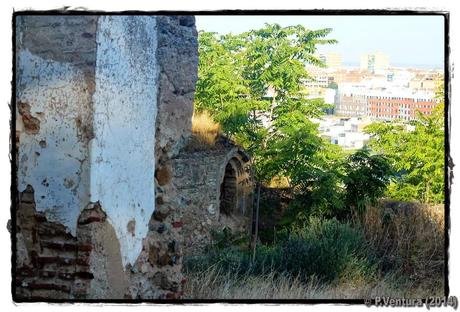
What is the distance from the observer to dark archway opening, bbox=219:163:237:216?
13.6m

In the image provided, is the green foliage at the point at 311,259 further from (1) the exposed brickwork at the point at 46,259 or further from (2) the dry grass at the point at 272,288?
(1) the exposed brickwork at the point at 46,259

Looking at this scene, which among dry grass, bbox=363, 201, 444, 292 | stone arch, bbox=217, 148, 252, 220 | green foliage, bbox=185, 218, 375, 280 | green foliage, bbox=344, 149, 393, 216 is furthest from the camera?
stone arch, bbox=217, 148, 252, 220

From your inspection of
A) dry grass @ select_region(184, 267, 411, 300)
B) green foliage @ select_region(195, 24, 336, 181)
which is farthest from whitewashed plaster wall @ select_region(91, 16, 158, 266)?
green foliage @ select_region(195, 24, 336, 181)

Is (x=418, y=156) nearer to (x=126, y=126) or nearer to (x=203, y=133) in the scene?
(x=203, y=133)

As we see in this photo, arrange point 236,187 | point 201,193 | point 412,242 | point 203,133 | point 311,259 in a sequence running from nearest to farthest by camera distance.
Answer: point 311,259 → point 412,242 → point 201,193 → point 203,133 → point 236,187

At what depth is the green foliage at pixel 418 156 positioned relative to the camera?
52.1ft

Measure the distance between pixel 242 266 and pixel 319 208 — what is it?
451 cm

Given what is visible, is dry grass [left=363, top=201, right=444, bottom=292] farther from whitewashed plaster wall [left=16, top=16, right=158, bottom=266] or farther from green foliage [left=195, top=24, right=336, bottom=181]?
green foliage [left=195, top=24, right=336, bottom=181]

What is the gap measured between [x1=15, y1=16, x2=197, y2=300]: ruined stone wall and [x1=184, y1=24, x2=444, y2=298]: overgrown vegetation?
132cm

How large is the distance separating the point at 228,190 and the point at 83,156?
921cm

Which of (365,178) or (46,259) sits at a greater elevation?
(365,178)

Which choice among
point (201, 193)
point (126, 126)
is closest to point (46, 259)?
point (126, 126)

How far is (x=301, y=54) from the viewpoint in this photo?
21.7 m

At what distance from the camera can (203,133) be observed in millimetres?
12047
